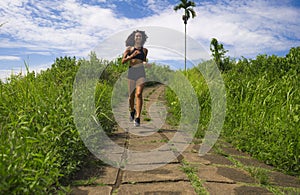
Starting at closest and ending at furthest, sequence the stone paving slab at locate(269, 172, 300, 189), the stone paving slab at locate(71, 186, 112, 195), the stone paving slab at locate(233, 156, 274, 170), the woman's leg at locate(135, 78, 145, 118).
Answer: the stone paving slab at locate(71, 186, 112, 195) → the stone paving slab at locate(269, 172, 300, 189) → the stone paving slab at locate(233, 156, 274, 170) → the woman's leg at locate(135, 78, 145, 118)

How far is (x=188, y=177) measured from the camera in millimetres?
2668

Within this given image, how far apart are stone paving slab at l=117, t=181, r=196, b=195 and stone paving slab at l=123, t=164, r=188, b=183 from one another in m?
0.10

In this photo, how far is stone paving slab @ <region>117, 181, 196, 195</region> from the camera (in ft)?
7.65

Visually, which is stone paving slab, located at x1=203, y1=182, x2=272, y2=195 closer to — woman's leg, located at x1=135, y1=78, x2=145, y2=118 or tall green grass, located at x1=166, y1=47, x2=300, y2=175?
tall green grass, located at x1=166, y1=47, x2=300, y2=175

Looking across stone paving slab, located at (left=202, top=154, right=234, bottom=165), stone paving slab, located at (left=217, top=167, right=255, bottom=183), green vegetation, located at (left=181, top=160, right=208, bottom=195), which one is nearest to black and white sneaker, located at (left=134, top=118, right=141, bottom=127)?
stone paving slab, located at (left=202, top=154, right=234, bottom=165)

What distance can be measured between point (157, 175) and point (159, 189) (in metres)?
0.32

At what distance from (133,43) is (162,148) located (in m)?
2.60

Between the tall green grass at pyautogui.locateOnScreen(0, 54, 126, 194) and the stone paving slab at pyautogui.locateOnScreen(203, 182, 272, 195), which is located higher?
the tall green grass at pyautogui.locateOnScreen(0, 54, 126, 194)

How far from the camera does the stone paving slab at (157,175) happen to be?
2.61m

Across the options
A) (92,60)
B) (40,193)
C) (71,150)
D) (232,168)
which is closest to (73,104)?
(71,150)

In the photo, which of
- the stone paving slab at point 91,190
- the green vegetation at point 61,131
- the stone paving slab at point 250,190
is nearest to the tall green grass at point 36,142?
the green vegetation at point 61,131

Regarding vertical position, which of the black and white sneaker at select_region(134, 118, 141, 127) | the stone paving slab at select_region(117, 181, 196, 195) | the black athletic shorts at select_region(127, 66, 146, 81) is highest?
the black athletic shorts at select_region(127, 66, 146, 81)

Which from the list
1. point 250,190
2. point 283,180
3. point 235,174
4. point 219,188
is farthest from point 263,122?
point 219,188

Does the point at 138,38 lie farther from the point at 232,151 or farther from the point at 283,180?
the point at 283,180
